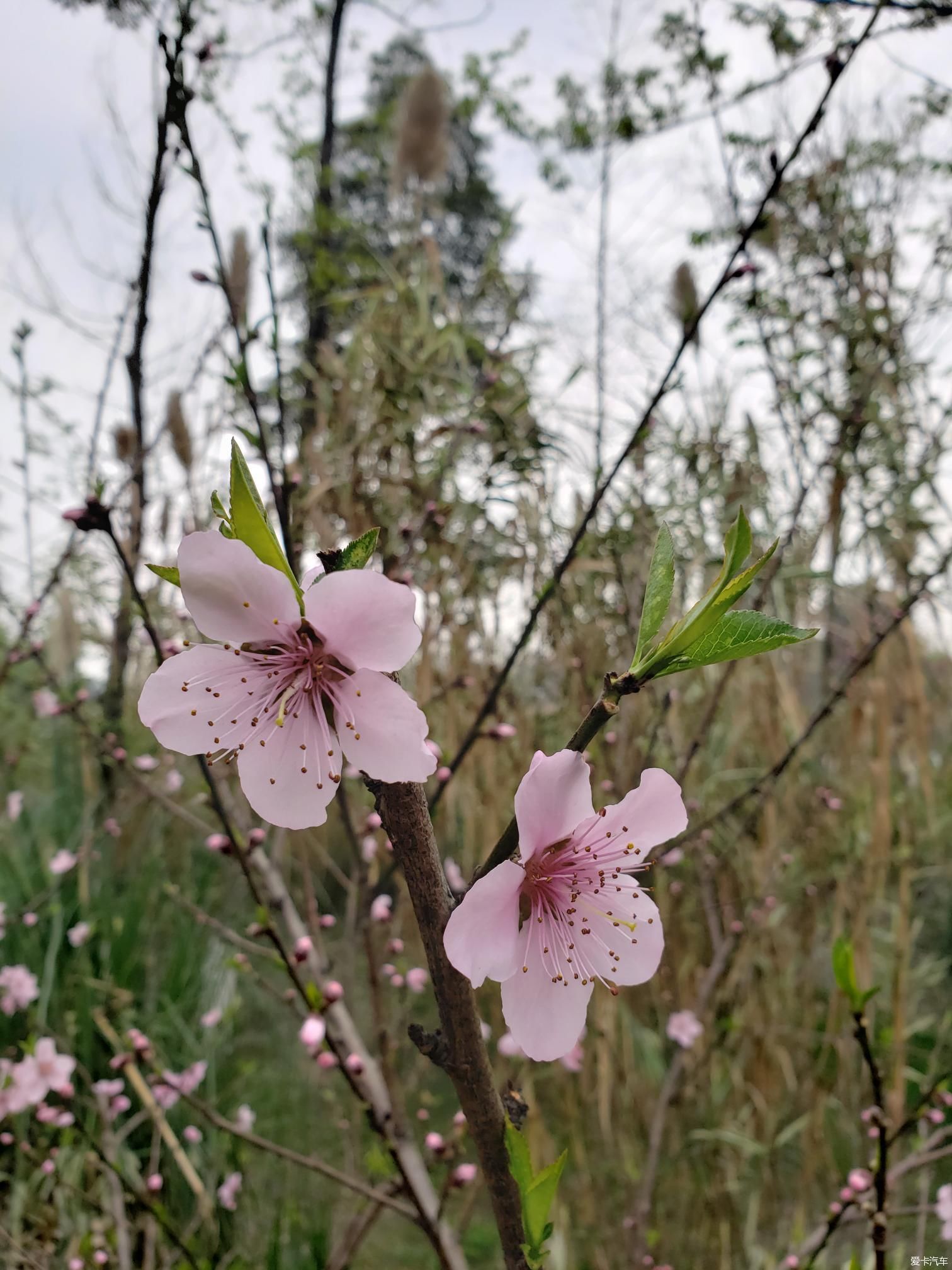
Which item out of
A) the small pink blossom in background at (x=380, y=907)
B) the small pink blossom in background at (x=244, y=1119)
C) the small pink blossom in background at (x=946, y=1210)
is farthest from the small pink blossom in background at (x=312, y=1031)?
the small pink blossom in background at (x=244, y=1119)

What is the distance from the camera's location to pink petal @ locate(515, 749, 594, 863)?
28 cm

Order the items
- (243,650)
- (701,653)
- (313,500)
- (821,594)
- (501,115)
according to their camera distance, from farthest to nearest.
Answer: (501,115), (821,594), (313,500), (243,650), (701,653)

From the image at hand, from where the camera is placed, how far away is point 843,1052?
4.71ft

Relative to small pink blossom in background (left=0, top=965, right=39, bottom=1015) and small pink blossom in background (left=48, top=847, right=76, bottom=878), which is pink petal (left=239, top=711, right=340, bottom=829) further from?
small pink blossom in background (left=48, top=847, right=76, bottom=878)

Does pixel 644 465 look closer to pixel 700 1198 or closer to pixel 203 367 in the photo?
pixel 203 367

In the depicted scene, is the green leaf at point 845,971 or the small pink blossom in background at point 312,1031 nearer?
the green leaf at point 845,971

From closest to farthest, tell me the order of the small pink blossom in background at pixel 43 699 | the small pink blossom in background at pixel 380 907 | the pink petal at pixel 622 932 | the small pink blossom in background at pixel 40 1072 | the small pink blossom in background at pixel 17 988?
1. the pink petal at pixel 622 932
2. the small pink blossom in background at pixel 380 907
3. the small pink blossom in background at pixel 40 1072
4. the small pink blossom in background at pixel 17 988
5. the small pink blossom in background at pixel 43 699

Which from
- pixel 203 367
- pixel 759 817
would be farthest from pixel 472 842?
pixel 203 367

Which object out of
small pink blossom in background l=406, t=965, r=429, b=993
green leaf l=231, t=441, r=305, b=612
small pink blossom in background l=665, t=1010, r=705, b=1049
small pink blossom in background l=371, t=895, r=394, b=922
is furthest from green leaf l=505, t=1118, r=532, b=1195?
small pink blossom in background l=665, t=1010, r=705, b=1049

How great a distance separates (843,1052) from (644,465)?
125 centimetres

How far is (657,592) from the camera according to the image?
27 centimetres

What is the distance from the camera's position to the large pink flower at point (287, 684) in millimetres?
281

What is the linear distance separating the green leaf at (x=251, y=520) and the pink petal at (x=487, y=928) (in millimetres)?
136

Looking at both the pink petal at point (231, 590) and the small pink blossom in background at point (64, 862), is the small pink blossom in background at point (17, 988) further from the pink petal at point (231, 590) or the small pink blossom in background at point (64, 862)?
the pink petal at point (231, 590)
